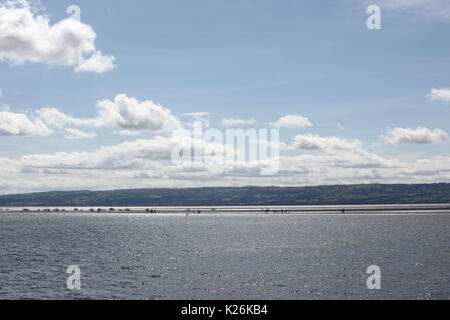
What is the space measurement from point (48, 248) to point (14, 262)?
28.9 metres

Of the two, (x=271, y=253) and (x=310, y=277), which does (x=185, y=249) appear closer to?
(x=271, y=253)

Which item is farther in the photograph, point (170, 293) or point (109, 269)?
point (109, 269)

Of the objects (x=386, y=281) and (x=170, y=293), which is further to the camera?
(x=386, y=281)

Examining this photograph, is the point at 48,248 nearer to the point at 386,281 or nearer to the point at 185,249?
the point at 185,249

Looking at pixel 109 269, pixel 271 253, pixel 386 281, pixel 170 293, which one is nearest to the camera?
pixel 170 293

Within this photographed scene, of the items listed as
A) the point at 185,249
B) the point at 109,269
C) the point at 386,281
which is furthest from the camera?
the point at 185,249

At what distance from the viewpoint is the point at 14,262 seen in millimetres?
92812

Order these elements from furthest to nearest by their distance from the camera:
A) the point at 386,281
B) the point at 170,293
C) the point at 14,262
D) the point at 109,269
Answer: the point at 14,262 → the point at 109,269 → the point at 386,281 → the point at 170,293
